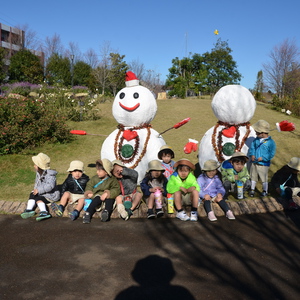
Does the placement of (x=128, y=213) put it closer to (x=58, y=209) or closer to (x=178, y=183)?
(x=178, y=183)

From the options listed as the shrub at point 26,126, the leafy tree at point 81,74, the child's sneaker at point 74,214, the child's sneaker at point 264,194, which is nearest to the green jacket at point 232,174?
the child's sneaker at point 264,194

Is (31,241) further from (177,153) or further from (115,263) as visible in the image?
(177,153)

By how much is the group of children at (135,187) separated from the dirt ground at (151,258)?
20 cm

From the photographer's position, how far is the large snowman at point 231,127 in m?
6.04

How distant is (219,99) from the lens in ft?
20.4

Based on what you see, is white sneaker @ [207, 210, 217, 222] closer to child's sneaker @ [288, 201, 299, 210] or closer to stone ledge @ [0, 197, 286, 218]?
stone ledge @ [0, 197, 286, 218]

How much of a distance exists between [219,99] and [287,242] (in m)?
3.06

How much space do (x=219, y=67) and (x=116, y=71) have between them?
986 centimetres

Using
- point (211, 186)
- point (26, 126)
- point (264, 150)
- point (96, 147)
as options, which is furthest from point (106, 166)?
point (26, 126)

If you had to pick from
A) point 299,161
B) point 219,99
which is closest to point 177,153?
point 219,99

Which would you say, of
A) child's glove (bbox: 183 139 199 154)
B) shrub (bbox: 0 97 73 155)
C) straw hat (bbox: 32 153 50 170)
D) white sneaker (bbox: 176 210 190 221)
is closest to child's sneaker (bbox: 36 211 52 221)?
straw hat (bbox: 32 153 50 170)

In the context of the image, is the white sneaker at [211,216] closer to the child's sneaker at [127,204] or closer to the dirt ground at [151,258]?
the dirt ground at [151,258]

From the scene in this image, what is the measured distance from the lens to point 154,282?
10.4 ft

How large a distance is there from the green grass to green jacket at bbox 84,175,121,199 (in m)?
1.65
